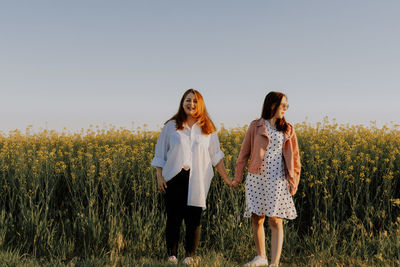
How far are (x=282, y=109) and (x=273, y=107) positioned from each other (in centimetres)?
10

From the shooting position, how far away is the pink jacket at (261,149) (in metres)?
3.70

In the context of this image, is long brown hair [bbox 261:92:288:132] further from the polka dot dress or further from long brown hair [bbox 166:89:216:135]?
long brown hair [bbox 166:89:216:135]

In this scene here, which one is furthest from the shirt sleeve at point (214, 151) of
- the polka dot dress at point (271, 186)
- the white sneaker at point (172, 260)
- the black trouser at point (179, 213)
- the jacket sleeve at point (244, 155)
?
the white sneaker at point (172, 260)

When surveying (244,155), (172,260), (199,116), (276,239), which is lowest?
(172,260)

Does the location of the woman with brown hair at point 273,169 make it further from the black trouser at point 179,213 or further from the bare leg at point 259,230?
the black trouser at point 179,213

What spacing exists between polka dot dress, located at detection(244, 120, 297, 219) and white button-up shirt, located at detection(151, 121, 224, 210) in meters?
0.52

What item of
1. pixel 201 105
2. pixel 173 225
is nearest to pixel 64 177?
pixel 173 225

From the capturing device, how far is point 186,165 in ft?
12.6

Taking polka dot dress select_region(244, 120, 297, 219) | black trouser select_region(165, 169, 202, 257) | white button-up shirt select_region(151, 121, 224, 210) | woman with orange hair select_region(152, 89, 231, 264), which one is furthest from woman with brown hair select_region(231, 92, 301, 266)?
black trouser select_region(165, 169, 202, 257)

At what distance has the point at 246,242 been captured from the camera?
4.77 meters

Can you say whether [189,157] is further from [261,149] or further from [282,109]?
[282,109]

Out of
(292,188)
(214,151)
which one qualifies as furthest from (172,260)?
(292,188)

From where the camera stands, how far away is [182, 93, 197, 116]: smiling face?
382cm

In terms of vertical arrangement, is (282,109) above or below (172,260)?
above
